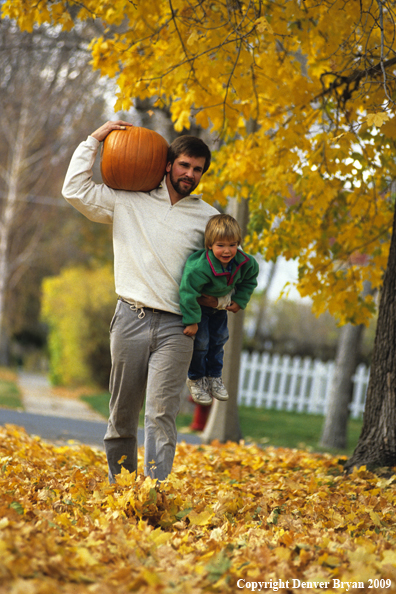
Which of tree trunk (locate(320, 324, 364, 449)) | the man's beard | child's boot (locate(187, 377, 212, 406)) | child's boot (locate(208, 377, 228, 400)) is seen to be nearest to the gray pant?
child's boot (locate(187, 377, 212, 406))

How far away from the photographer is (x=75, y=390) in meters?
16.6

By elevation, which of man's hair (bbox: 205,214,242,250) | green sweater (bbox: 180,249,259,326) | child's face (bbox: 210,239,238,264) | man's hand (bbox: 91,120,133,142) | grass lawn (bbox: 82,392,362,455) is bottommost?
grass lawn (bbox: 82,392,362,455)

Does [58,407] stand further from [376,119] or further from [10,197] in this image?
[10,197]

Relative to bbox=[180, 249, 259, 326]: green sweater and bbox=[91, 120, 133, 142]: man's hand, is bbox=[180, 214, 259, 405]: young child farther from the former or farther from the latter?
bbox=[91, 120, 133, 142]: man's hand

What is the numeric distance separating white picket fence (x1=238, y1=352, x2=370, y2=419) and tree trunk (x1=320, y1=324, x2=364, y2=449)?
535 centimetres

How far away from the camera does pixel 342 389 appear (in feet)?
31.5

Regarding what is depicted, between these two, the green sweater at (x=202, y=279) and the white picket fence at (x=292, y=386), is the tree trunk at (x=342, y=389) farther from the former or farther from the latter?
the green sweater at (x=202, y=279)

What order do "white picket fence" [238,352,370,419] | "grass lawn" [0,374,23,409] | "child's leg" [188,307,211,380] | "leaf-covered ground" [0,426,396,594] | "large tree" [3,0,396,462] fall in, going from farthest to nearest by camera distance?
"white picket fence" [238,352,370,419] → "grass lawn" [0,374,23,409] → "large tree" [3,0,396,462] → "child's leg" [188,307,211,380] → "leaf-covered ground" [0,426,396,594]

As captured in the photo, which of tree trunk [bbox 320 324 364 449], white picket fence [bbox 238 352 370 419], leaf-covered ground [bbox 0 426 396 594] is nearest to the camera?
leaf-covered ground [bbox 0 426 396 594]

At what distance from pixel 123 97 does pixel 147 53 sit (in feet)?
2.40

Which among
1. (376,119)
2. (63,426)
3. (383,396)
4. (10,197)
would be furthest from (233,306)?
(10,197)

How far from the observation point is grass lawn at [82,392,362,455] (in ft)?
31.6

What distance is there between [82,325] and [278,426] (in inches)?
258

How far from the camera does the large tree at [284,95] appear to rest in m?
4.74
